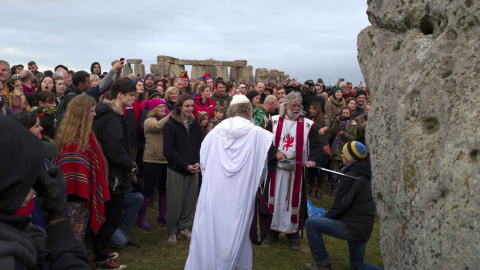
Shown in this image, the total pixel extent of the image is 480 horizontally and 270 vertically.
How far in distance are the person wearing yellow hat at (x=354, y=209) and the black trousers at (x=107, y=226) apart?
2244 mm

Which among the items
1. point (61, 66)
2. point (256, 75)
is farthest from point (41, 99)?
point (256, 75)

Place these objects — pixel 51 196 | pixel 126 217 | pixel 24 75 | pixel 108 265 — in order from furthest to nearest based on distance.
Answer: pixel 24 75 → pixel 126 217 → pixel 108 265 → pixel 51 196

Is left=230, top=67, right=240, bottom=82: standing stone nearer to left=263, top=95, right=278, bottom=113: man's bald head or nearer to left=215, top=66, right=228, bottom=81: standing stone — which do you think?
left=215, top=66, right=228, bottom=81: standing stone

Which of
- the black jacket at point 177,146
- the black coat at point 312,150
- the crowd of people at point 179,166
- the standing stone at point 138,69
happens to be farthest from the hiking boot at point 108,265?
the standing stone at point 138,69

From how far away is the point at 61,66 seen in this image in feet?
35.8

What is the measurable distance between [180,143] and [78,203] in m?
1.82

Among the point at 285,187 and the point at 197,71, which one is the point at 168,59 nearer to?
the point at 197,71

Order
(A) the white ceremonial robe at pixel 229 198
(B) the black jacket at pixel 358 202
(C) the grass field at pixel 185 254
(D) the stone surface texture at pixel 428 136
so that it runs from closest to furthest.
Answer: (D) the stone surface texture at pixel 428 136 < (A) the white ceremonial robe at pixel 229 198 < (B) the black jacket at pixel 358 202 < (C) the grass field at pixel 185 254

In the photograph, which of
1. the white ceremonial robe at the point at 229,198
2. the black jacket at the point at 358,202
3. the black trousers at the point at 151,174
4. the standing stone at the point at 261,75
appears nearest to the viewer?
the white ceremonial robe at the point at 229,198

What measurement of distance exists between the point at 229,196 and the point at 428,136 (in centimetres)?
224

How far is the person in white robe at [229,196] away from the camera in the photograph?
4684mm

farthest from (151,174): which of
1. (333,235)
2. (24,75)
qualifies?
(24,75)

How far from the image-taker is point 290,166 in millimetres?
6367

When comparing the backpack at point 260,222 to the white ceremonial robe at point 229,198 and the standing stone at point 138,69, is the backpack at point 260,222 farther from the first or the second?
the standing stone at point 138,69
